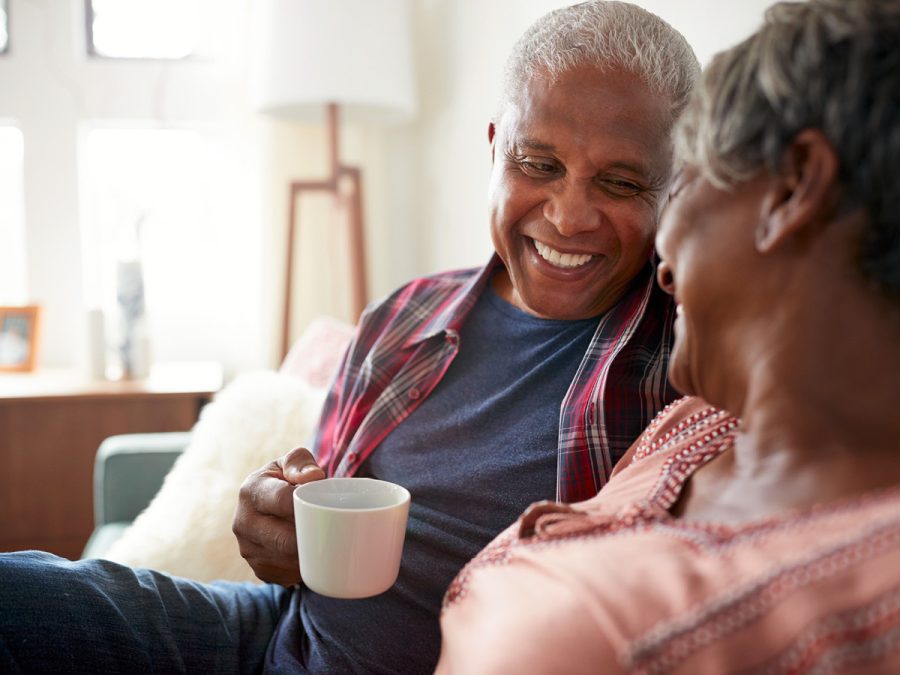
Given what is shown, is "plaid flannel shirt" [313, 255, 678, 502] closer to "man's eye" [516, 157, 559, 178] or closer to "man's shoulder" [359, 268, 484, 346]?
"man's shoulder" [359, 268, 484, 346]

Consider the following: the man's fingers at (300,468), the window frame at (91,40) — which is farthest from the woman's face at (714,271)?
the window frame at (91,40)

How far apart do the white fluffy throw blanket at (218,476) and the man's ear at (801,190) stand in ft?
3.64

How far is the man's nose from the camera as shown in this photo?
1044 mm

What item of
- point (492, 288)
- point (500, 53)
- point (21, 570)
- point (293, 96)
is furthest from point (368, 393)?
point (293, 96)

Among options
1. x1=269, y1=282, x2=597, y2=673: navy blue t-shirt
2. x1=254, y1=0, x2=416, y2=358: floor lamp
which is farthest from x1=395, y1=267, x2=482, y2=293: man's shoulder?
x1=254, y1=0, x2=416, y2=358: floor lamp

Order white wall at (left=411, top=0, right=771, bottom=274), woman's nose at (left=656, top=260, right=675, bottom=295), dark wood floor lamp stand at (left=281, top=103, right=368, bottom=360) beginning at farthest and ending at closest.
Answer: dark wood floor lamp stand at (left=281, top=103, right=368, bottom=360)
white wall at (left=411, top=0, right=771, bottom=274)
woman's nose at (left=656, top=260, right=675, bottom=295)

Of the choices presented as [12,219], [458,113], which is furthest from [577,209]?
[12,219]

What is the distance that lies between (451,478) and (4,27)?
268 centimetres

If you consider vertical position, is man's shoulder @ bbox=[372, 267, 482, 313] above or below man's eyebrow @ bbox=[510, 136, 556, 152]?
below

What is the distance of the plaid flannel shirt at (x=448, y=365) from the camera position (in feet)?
3.30

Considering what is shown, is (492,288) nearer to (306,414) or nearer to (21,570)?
(306,414)

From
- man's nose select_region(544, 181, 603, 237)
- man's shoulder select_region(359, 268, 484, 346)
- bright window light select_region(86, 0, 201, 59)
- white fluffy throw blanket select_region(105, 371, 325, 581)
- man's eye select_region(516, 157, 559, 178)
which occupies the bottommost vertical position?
white fluffy throw blanket select_region(105, 371, 325, 581)

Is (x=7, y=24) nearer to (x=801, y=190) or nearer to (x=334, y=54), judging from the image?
(x=334, y=54)

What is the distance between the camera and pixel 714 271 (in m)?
0.65
